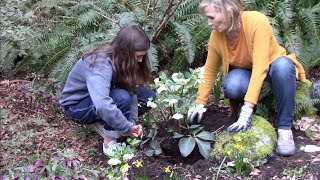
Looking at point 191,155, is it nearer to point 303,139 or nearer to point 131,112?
point 131,112

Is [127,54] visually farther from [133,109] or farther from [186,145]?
[186,145]

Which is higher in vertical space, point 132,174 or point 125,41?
point 125,41

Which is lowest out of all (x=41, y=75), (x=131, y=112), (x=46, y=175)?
(x=41, y=75)

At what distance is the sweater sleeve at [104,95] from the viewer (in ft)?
11.0

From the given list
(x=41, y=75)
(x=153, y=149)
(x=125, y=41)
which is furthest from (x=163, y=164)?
(x=41, y=75)

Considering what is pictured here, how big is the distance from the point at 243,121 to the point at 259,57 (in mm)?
485

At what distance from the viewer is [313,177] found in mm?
3146

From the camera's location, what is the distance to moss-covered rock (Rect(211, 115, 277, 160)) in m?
3.39

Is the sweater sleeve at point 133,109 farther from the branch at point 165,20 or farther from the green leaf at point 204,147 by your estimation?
the branch at point 165,20

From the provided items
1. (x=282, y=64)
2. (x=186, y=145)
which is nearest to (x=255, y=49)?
(x=282, y=64)

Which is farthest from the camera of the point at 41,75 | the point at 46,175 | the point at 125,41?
the point at 41,75

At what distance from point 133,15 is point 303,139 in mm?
2488

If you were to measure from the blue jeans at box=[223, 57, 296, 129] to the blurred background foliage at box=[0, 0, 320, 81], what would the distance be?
4.05 ft

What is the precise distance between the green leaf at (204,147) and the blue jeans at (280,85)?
1.67ft
